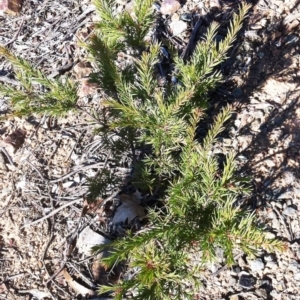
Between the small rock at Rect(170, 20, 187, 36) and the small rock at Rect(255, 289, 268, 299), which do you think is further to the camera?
the small rock at Rect(170, 20, 187, 36)

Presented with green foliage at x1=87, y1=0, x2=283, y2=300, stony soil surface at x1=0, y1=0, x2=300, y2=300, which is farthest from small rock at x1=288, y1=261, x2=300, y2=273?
green foliage at x1=87, y1=0, x2=283, y2=300

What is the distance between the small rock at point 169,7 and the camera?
11.4ft

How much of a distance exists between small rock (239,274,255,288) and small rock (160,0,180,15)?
6.61 feet

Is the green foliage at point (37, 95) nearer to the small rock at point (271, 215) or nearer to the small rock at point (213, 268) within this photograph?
the small rock at point (213, 268)

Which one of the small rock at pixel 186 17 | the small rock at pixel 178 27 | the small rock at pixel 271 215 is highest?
the small rock at pixel 186 17

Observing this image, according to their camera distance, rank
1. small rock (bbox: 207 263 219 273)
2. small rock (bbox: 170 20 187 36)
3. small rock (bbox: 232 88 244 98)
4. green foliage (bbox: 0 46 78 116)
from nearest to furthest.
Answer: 1. green foliage (bbox: 0 46 78 116)
2. small rock (bbox: 207 263 219 273)
3. small rock (bbox: 232 88 244 98)
4. small rock (bbox: 170 20 187 36)

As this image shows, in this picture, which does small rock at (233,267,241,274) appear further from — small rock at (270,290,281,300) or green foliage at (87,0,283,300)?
green foliage at (87,0,283,300)

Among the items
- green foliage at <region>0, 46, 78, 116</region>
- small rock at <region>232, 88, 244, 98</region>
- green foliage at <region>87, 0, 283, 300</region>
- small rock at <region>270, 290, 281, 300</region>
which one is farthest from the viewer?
small rock at <region>232, 88, 244, 98</region>

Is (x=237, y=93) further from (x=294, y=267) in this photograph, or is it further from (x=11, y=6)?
(x=11, y=6)

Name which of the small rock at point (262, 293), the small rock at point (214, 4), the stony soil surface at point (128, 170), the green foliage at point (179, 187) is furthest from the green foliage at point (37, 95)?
the small rock at point (214, 4)

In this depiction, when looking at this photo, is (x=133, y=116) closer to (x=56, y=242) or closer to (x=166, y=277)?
(x=166, y=277)

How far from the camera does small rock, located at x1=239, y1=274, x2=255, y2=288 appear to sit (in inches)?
101

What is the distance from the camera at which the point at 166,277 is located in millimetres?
1825

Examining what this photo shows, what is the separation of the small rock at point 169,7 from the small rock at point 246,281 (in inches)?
79.3
